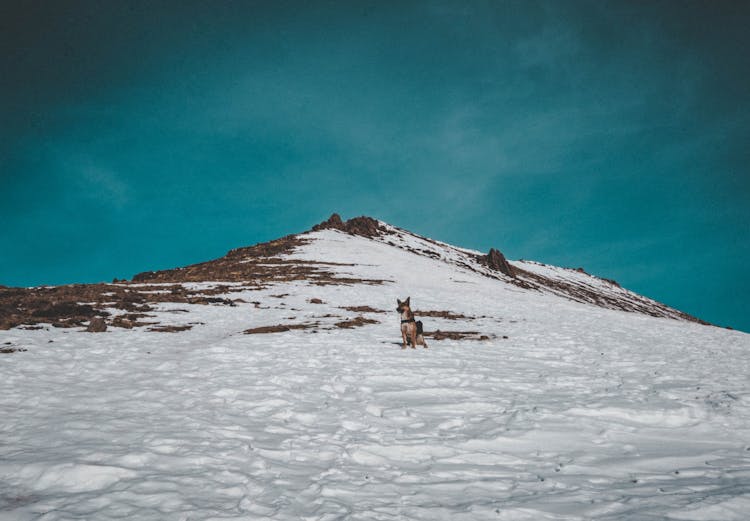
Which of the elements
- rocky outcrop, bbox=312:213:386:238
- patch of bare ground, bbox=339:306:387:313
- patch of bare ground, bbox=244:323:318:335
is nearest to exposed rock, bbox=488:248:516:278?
rocky outcrop, bbox=312:213:386:238

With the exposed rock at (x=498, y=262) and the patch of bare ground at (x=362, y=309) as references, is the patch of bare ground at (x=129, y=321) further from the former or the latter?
the exposed rock at (x=498, y=262)

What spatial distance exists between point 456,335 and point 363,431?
1189 cm

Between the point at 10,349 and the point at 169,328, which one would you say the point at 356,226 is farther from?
the point at 10,349

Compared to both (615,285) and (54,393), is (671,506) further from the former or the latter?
(615,285)

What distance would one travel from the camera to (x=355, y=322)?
20.0 m

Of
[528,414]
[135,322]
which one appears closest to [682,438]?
[528,414]

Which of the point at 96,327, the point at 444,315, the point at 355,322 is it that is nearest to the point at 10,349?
the point at 96,327

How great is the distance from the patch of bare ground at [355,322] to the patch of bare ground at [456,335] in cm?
335

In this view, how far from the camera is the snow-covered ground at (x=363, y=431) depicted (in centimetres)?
399

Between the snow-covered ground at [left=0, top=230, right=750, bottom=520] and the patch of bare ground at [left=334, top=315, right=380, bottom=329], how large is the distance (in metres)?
4.54

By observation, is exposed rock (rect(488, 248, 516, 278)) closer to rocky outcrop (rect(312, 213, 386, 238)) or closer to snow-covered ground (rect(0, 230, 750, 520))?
rocky outcrop (rect(312, 213, 386, 238))

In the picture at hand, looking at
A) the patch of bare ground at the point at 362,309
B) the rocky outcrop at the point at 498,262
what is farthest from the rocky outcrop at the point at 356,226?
the patch of bare ground at the point at 362,309

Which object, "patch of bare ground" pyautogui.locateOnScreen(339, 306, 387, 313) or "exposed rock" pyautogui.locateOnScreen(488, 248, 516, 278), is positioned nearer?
"patch of bare ground" pyautogui.locateOnScreen(339, 306, 387, 313)

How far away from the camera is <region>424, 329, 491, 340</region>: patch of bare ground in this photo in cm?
1678
